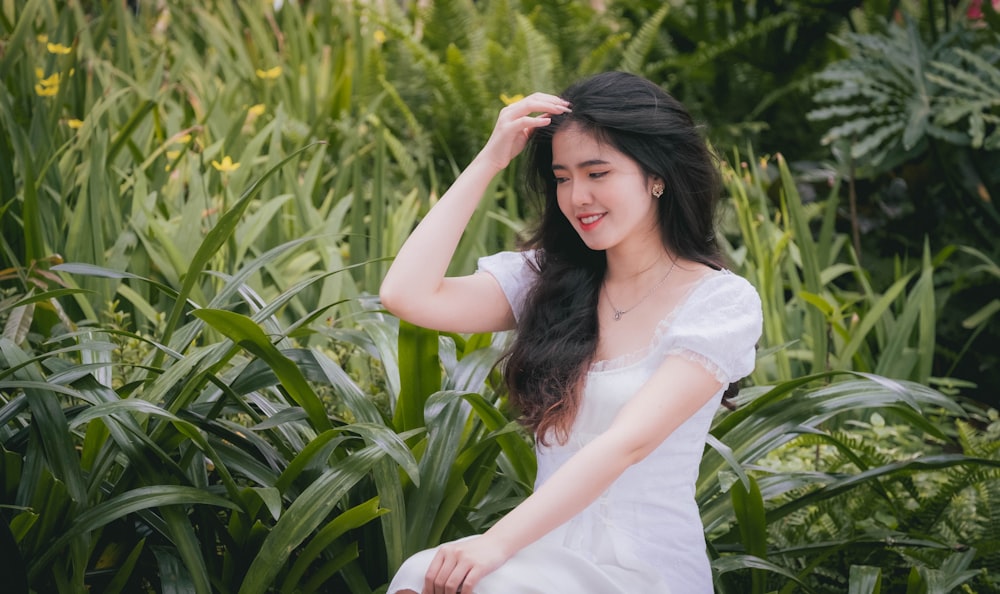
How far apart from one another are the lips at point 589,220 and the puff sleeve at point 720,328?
202mm

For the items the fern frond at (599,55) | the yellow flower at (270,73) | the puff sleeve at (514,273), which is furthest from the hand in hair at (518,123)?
the fern frond at (599,55)

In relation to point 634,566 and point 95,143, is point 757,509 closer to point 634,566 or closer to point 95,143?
point 634,566

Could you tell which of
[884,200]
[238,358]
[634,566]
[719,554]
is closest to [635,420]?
[634,566]

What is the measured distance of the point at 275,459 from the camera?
2029 millimetres

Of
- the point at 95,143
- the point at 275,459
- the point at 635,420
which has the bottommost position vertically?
the point at 275,459

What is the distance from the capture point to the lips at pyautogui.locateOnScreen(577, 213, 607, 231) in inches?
71.6

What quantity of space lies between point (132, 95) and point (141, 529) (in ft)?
8.27

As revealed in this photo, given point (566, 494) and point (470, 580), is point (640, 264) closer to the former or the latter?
point (566, 494)

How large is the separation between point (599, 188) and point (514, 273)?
33 centimetres

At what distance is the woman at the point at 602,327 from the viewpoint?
5.31 feet

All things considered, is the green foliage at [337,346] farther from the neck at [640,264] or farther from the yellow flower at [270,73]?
the neck at [640,264]

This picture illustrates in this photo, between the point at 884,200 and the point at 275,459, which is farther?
the point at 884,200

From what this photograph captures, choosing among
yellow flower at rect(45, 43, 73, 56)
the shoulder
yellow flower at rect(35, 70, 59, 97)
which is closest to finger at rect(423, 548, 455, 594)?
the shoulder

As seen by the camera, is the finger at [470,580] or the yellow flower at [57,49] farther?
the yellow flower at [57,49]
